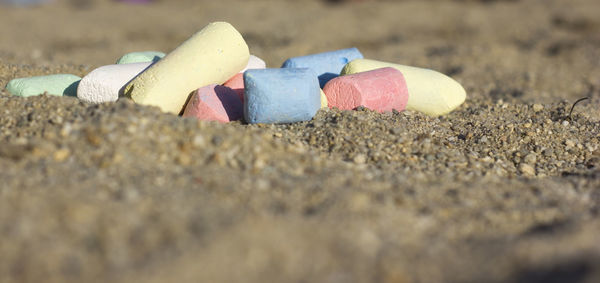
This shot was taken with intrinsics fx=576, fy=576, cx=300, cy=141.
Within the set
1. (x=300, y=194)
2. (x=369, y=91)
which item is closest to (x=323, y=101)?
(x=369, y=91)

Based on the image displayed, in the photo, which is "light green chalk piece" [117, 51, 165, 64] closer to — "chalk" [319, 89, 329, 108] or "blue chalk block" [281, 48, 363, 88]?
"blue chalk block" [281, 48, 363, 88]

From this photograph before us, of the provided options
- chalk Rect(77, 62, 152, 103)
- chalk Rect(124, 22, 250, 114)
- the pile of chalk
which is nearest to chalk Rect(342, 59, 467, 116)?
the pile of chalk

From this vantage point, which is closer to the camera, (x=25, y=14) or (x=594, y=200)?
(x=594, y=200)

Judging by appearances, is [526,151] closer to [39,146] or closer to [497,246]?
[497,246]

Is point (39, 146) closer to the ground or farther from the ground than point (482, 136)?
farther from the ground

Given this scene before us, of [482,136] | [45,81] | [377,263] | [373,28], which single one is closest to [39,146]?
[45,81]

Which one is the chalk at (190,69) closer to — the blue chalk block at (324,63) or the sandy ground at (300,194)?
the sandy ground at (300,194)
